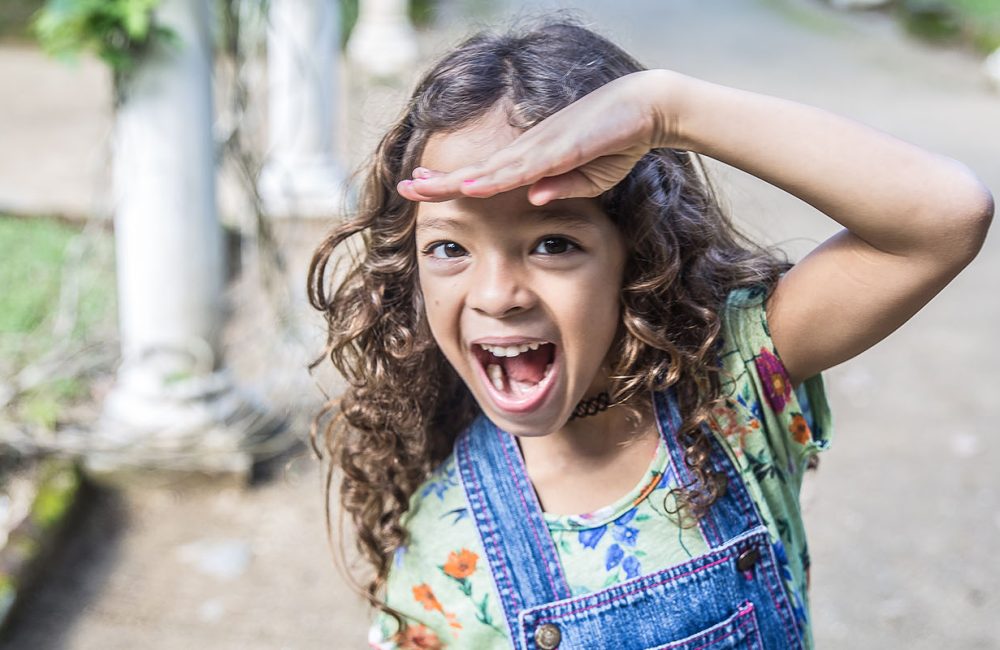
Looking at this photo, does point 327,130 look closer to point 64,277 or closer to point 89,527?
point 64,277

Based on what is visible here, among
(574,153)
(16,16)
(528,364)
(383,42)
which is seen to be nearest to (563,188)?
(574,153)

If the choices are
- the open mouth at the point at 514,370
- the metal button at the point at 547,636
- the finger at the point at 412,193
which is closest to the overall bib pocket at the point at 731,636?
the metal button at the point at 547,636

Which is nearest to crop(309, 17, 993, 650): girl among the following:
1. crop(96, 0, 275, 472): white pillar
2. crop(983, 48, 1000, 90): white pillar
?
crop(96, 0, 275, 472): white pillar

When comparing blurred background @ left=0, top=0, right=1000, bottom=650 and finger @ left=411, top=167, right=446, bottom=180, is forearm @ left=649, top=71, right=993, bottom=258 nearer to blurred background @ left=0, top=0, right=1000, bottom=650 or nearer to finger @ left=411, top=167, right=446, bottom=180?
finger @ left=411, top=167, right=446, bottom=180

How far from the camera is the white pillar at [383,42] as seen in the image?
7.76m

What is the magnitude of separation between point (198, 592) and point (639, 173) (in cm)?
206

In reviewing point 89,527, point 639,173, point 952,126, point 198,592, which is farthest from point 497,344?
point 952,126

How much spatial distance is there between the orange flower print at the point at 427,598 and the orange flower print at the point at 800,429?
1.65 ft

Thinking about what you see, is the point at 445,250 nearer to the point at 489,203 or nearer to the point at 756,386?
the point at 489,203

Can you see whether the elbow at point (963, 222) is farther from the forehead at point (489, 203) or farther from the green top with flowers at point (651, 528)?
the forehead at point (489, 203)

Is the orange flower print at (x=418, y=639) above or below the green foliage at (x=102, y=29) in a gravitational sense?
below

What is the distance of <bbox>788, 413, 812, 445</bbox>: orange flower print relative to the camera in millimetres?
1491

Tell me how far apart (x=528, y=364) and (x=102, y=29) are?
202 centimetres

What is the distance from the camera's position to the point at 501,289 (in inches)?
51.3
